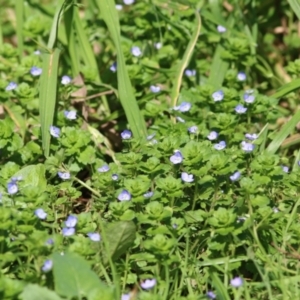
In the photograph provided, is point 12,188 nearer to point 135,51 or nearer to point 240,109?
point 240,109

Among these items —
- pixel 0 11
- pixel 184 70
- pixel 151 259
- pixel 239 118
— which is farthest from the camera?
pixel 0 11

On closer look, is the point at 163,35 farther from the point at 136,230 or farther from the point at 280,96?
the point at 136,230

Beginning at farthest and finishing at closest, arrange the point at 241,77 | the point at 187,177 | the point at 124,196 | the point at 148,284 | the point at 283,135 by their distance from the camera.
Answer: the point at 241,77 → the point at 283,135 → the point at 187,177 → the point at 124,196 → the point at 148,284

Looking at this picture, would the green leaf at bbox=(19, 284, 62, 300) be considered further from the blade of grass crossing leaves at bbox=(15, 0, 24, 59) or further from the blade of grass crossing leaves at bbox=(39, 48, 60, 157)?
the blade of grass crossing leaves at bbox=(15, 0, 24, 59)

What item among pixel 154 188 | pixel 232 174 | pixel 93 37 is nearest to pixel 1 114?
pixel 93 37

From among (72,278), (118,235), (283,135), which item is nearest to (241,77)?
(283,135)

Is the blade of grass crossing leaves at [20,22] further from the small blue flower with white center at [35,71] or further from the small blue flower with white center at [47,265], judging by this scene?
the small blue flower with white center at [47,265]

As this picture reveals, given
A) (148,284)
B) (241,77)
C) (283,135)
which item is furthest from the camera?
(241,77)

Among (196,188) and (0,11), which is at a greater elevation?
(0,11)
